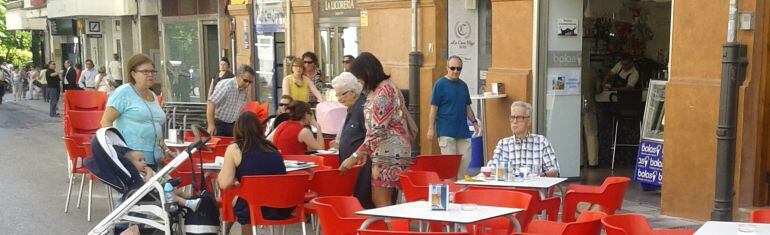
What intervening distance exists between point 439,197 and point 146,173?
2.61 metres

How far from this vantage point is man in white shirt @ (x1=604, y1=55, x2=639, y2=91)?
13008 millimetres

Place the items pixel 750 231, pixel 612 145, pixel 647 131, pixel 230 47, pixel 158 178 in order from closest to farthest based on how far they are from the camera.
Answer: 1. pixel 750 231
2. pixel 158 178
3. pixel 647 131
4. pixel 612 145
5. pixel 230 47

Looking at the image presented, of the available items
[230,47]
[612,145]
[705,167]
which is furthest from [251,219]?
[230,47]

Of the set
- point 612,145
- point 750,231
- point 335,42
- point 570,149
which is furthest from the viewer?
point 335,42

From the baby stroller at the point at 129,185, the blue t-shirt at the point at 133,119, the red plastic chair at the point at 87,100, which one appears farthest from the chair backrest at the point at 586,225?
the red plastic chair at the point at 87,100

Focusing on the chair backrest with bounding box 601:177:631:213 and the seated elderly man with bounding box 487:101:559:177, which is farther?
the seated elderly man with bounding box 487:101:559:177

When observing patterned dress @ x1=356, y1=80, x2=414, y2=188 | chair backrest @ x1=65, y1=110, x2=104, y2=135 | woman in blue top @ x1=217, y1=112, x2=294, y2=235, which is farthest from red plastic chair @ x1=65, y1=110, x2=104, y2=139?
patterned dress @ x1=356, y1=80, x2=414, y2=188

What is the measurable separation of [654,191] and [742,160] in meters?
2.24

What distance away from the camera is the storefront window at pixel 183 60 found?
26.1 m

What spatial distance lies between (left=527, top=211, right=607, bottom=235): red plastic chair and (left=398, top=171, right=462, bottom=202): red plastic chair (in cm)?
154

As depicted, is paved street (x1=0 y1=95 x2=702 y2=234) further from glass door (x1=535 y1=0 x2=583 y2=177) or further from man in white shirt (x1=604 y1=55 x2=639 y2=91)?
man in white shirt (x1=604 y1=55 x2=639 y2=91)

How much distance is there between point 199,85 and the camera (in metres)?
26.3

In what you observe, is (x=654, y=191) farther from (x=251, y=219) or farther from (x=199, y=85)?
(x=199, y=85)

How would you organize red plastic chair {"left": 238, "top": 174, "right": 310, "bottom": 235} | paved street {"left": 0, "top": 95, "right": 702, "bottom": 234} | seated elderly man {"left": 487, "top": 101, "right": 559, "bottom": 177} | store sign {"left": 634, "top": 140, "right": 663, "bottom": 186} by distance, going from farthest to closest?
store sign {"left": 634, "top": 140, "right": 663, "bottom": 186}
paved street {"left": 0, "top": 95, "right": 702, "bottom": 234}
seated elderly man {"left": 487, "top": 101, "right": 559, "bottom": 177}
red plastic chair {"left": 238, "top": 174, "right": 310, "bottom": 235}
